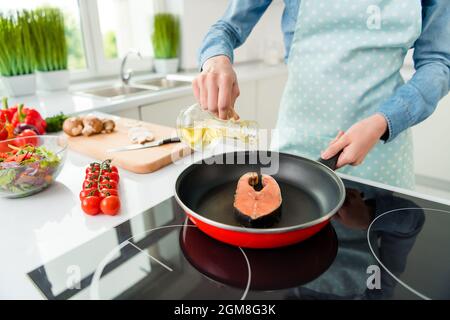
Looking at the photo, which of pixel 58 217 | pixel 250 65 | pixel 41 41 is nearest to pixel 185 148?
pixel 58 217

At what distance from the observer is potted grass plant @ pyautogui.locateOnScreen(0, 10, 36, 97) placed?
1567 mm

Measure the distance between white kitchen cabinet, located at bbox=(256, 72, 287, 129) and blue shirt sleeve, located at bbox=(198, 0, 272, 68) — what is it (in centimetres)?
126

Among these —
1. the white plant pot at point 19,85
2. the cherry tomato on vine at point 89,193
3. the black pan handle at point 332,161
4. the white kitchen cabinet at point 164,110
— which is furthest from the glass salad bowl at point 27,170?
the white plant pot at point 19,85

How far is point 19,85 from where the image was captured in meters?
1.67

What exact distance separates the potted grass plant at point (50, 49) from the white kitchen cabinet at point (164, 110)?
537 millimetres

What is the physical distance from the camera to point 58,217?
0.64m

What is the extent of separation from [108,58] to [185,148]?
154 centimetres

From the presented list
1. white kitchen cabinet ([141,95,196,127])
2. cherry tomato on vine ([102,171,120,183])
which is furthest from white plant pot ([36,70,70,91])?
cherry tomato on vine ([102,171,120,183])

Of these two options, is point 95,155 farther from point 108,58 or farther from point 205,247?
point 108,58

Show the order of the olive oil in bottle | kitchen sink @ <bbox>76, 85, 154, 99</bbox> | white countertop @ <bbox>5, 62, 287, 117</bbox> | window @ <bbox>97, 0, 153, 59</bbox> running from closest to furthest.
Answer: the olive oil in bottle → white countertop @ <bbox>5, 62, 287, 117</bbox> → kitchen sink @ <bbox>76, 85, 154, 99</bbox> → window @ <bbox>97, 0, 153, 59</bbox>

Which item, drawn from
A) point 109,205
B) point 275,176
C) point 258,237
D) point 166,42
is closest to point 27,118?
point 109,205

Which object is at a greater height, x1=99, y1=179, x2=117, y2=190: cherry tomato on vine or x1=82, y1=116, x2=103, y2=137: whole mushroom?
x1=82, y1=116, x2=103, y2=137: whole mushroom

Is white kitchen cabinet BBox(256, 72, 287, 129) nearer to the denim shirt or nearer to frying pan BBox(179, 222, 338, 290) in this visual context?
the denim shirt

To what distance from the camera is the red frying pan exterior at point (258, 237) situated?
1.58 ft
